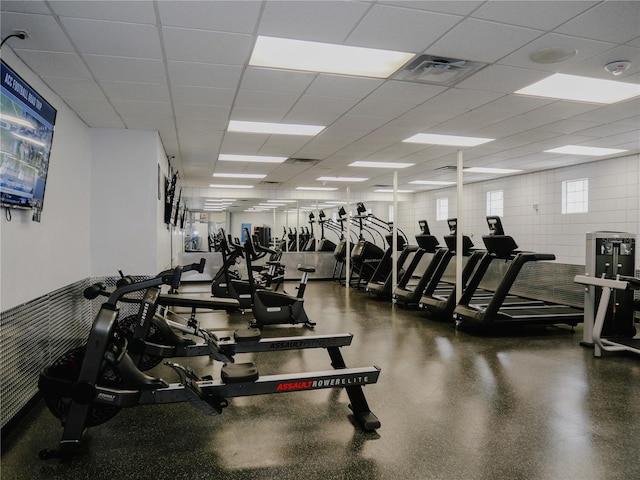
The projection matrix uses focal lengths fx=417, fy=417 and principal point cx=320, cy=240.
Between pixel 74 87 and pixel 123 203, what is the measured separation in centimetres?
174

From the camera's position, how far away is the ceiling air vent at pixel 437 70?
3.45 meters

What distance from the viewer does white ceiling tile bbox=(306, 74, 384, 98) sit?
12.6 ft

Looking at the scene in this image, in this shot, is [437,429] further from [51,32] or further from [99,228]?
[99,228]

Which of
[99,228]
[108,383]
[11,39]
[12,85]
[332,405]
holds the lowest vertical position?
[332,405]

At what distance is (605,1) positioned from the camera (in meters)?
2.54

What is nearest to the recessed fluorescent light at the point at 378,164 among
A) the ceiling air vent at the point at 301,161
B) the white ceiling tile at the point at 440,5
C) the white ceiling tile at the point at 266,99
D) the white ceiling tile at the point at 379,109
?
the ceiling air vent at the point at 301,161

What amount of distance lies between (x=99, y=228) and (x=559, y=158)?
786 cm

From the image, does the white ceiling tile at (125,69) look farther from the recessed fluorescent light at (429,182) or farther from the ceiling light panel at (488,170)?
the recessed fluorescent light at (429,182)

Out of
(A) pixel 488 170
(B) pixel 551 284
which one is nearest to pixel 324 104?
(B) pixel 551 284

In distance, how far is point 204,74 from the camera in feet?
12.2

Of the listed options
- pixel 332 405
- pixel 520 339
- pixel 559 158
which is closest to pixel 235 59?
pixel 332 405

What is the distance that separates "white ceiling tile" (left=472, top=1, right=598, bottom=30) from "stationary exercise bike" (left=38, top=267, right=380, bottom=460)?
245 centimetres

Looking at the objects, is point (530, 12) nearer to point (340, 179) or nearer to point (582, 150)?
point (582, 150)

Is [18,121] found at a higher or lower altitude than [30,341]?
higher
